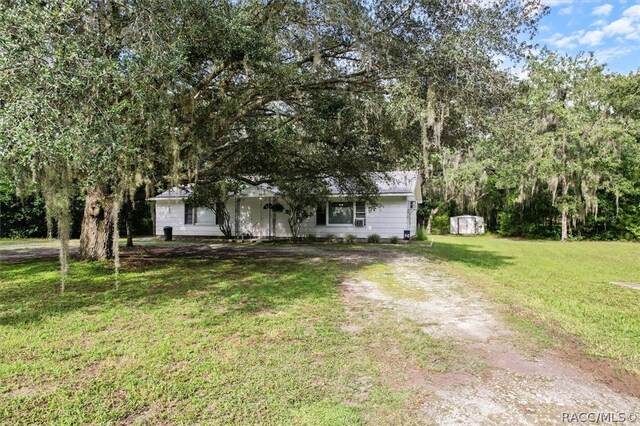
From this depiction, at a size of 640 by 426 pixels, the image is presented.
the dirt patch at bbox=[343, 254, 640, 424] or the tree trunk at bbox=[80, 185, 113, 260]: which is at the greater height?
the tree trunk at bbox=[80, 185, 113, 260]

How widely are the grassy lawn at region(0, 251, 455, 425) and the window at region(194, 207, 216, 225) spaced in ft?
42.4

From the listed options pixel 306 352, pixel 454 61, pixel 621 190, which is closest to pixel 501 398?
pixel 306 352

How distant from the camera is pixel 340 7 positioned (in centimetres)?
591

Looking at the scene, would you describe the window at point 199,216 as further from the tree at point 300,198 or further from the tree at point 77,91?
the tree at point 77,91

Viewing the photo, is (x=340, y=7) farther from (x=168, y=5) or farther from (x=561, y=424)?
(x=561, y=424)

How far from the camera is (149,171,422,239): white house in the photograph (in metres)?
17.6

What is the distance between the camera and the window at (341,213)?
59.6ft

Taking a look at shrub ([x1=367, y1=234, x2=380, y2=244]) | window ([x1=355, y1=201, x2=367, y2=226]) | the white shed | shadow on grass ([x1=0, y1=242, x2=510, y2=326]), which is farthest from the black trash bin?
the white shed

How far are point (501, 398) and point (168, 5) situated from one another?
5.78 meters

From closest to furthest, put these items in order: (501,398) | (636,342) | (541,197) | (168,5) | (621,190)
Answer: (501,398)
(636,342)
(168,5)
(621,190)
(541,197)

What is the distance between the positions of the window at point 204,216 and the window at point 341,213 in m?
6.11

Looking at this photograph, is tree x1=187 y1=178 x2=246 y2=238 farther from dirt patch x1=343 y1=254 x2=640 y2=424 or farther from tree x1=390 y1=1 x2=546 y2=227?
dirt patch x1=343 y1=254 x2=640 y2=424

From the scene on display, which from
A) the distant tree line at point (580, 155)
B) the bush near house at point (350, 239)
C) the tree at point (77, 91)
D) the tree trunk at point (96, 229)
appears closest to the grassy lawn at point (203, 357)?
the tree at point (77, 91)

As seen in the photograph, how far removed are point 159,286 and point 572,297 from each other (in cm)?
733
